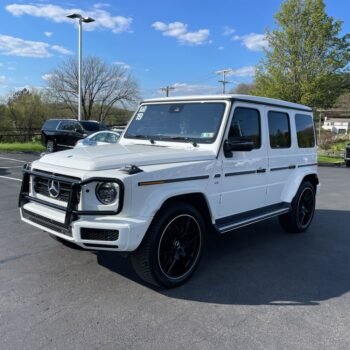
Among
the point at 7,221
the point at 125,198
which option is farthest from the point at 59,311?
the point at 7,221

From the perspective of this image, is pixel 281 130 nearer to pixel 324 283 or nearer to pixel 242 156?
pixel 242 156

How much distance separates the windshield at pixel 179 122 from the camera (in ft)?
15.4

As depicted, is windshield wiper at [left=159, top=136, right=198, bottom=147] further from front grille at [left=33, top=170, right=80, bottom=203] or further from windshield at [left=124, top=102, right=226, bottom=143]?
front grille at [left=33, top=170, right=80, bottom=203]

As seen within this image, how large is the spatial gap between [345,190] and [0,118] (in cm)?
3656

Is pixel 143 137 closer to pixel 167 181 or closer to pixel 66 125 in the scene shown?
pixel 167 181

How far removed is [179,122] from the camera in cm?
498

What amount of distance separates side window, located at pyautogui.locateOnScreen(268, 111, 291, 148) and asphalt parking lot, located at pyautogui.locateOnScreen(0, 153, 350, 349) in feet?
4.95

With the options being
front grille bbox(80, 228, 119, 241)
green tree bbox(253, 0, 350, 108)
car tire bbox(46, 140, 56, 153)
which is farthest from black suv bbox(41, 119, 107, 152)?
front grille bbox(80, 228, 119, 241)

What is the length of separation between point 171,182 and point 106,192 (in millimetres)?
668

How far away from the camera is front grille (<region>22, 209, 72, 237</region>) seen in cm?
370

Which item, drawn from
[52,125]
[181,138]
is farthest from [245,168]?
[52,125]

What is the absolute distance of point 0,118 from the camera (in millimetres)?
39344

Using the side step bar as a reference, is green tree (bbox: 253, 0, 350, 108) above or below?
above

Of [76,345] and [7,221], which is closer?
[76,345]
